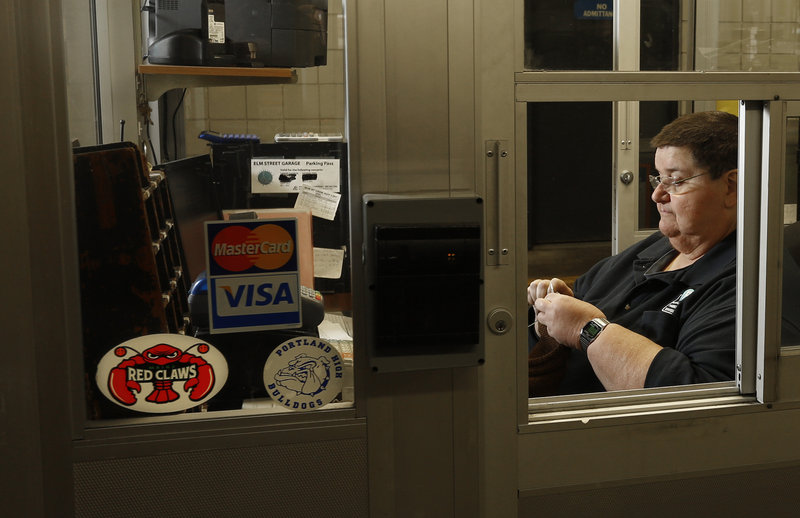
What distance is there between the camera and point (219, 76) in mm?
1385

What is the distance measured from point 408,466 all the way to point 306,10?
2.71 ft

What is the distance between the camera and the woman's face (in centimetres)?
226

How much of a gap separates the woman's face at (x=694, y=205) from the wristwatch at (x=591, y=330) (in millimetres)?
441

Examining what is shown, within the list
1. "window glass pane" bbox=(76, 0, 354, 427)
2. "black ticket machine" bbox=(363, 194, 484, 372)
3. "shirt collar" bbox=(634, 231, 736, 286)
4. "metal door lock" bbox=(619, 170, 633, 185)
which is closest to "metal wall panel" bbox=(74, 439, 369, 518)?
"window glass pane" bbox=(76, 0, 354, 427)

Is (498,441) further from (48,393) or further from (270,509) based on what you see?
(48,393)

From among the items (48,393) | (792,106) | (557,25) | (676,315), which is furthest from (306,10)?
(676,315)

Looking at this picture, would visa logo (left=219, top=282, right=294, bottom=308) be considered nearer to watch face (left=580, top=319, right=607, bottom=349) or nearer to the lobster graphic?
the lobster graphic

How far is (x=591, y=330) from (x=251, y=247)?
3.37ft

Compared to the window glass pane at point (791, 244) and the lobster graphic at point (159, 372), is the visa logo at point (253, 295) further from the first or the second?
the window glass pane at point (791, 244)

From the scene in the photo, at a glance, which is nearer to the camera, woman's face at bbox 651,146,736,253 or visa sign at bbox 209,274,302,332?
visa sign at bbox 209,274,302,332

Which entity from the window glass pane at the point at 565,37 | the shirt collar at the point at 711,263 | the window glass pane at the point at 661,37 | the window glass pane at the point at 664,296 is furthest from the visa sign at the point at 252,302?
the shirt collar at the point at 711,263

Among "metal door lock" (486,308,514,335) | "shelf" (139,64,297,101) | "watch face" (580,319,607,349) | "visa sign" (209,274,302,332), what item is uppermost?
"shelf" (139,64,297,101)

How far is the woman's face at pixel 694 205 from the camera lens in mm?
2262

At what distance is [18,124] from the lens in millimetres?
1271
